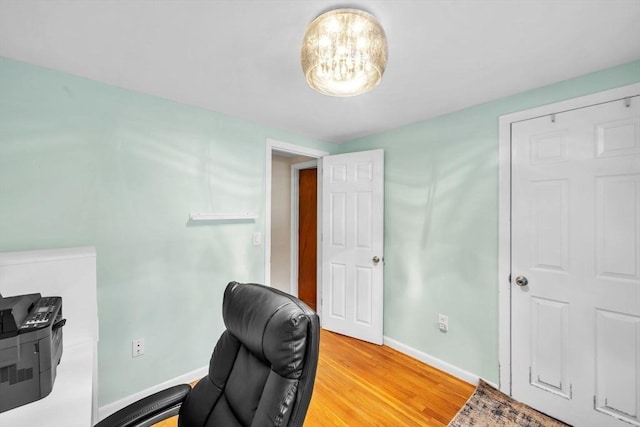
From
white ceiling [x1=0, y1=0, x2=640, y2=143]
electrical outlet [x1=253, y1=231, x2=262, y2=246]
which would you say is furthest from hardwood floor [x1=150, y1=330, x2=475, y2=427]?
white ceiling [x1=0, y1=0, x2=640, y2=143]

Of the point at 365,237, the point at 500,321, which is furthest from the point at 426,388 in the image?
the point at 365,237

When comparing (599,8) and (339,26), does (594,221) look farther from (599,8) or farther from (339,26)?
(339,26)

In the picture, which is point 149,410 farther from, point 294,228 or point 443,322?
point 294,228

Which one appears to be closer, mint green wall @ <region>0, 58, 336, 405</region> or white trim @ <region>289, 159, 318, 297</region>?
mint green wall @ <region>0, 58, 336, 405</region>

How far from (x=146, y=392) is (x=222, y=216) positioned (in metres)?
1.37

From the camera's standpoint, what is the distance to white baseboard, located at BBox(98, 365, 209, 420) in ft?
5.81

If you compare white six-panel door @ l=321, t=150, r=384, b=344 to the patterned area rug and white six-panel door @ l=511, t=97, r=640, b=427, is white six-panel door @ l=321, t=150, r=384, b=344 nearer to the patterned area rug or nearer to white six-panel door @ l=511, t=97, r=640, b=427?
the patterned area rug

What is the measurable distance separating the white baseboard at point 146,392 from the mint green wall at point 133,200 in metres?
0.03

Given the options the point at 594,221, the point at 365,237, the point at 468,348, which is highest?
the point at 594,221

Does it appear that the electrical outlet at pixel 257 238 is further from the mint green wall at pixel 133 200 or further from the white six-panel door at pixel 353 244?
the white six-panel door at pixel 353 244

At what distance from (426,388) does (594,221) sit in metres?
1.63

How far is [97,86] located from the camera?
1.76 m

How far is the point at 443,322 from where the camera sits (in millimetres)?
2355

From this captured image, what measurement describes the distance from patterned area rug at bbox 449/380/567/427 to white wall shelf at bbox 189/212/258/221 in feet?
6.97
